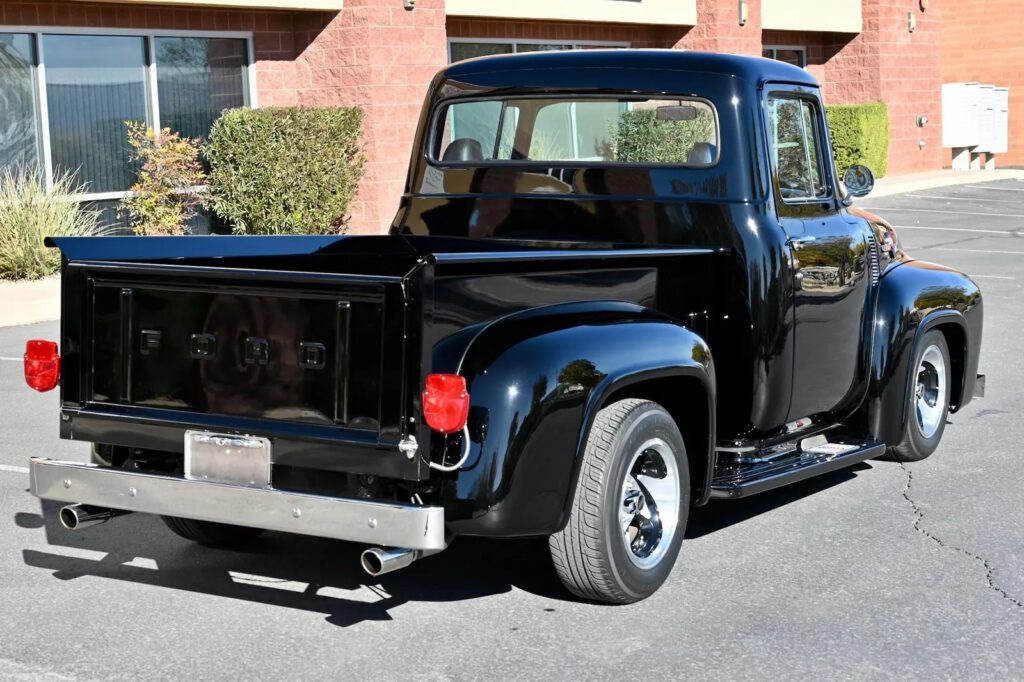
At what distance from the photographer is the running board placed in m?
5.47

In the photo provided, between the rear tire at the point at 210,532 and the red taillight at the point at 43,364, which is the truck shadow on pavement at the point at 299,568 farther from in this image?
the red taillight at the point at 43,364

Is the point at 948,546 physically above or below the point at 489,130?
below

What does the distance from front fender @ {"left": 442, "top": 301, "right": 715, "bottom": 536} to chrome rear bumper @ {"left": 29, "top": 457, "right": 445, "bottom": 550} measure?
0.19 meters

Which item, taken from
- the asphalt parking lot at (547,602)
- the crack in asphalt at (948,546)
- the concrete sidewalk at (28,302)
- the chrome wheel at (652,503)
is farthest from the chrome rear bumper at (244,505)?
the concrete sidewalk at (28,302)

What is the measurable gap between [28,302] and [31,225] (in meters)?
1.10

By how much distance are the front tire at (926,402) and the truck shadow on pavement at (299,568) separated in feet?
3.93

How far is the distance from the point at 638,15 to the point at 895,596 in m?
17.8

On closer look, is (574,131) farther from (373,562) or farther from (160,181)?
(160,181)

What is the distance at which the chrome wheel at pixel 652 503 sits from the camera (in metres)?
5.02

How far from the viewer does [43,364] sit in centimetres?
497

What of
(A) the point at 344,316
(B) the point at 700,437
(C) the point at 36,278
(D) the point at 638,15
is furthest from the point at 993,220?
(A) the point at 344,316

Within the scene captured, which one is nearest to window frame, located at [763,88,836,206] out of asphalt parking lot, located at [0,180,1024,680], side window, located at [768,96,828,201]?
side window, located at [768,96,828,201]

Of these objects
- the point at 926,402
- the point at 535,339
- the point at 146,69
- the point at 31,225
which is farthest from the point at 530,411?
the point at 146,69

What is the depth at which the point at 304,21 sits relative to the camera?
1755 cm
